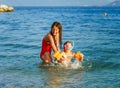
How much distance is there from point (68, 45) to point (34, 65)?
173cm

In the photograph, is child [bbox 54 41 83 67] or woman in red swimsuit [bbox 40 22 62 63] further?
child [bbox 54 41 83 67]

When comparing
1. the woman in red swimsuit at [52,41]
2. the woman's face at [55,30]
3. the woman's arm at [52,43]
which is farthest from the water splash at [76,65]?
the woman's face at [55,30]

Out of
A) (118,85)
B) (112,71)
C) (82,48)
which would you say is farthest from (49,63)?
(82,48)

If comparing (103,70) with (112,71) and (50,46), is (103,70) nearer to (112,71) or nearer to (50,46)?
(112,71)

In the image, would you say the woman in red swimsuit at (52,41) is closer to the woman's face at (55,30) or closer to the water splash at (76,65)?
the woman's face at (55,30)

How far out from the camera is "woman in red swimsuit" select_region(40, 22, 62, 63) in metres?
11.7

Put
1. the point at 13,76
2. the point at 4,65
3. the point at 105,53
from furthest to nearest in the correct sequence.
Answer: the point at 105,53, the point at 4,65, the point at 13,76

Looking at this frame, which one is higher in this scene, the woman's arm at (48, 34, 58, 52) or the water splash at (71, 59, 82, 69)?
the woman's arm at (48, 34, 58, 52)

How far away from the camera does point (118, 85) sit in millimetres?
9805

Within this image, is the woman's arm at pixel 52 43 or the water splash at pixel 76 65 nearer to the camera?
the woman's arm at pixel 52 43

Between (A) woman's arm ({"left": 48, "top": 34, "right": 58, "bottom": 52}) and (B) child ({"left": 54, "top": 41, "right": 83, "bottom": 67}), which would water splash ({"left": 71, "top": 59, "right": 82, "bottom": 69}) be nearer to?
(B) child ({"left": 54, "top": 41, "right": 83, "bottom": 67})

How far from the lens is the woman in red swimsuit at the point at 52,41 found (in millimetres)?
11727

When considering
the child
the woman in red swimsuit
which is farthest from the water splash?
the woman in red swimsuit

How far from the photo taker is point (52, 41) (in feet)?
38.7
